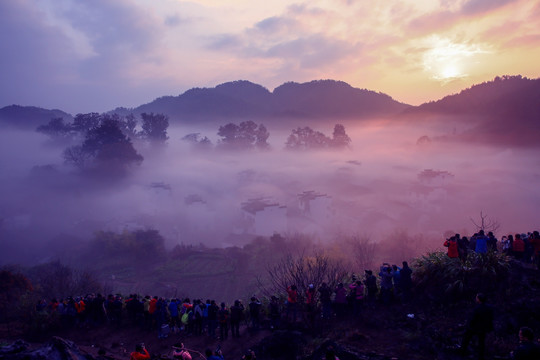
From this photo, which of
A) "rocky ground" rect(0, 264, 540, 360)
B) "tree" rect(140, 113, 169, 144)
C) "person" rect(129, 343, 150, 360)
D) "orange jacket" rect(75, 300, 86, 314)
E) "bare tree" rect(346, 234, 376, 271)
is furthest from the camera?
"tree" rect(140, 113, 169, 144)

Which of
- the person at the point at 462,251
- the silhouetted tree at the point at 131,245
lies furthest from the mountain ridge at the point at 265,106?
the person at the point at 462,251

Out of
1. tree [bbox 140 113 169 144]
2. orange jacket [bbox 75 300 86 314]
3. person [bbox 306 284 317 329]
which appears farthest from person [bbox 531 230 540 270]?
tree [bbox 140 113 169 144]

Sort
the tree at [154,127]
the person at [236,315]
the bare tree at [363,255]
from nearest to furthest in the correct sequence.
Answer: the person at [236,315], the bare tree at [363,255], the tree at [154,127]

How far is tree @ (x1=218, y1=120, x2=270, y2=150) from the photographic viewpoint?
8206 cm

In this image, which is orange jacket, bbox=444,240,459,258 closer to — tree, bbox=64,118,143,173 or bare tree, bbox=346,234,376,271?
bare tree, bbox=346,234,376,271

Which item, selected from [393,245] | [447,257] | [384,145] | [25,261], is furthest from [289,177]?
[384,145]

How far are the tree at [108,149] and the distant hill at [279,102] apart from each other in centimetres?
9276

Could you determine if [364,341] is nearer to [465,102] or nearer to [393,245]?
[393,245]

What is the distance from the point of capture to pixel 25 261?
43.8 meters

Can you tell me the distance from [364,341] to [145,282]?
→ 2940 centimetres

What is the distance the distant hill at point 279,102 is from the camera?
159988 mm

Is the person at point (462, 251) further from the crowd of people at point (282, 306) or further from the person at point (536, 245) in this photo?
the person at point (536, 245)

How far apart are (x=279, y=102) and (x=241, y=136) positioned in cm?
9819

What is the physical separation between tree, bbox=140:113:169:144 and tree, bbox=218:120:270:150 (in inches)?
559
